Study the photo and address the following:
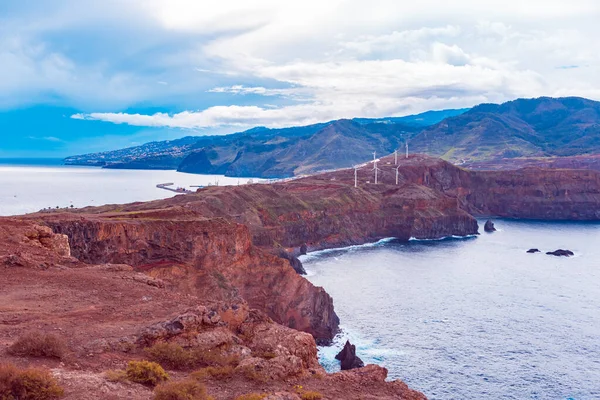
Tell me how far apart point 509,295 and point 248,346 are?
59628mm

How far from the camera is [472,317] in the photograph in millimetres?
60219

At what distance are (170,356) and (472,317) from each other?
50.3m

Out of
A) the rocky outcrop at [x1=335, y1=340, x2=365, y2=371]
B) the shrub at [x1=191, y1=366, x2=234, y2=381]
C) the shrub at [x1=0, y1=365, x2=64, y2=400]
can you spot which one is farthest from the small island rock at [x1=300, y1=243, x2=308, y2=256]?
the shrub at [x1=0, y1=365, x2=64, y2=400]

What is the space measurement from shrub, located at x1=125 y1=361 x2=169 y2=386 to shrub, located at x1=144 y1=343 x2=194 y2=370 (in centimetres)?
139

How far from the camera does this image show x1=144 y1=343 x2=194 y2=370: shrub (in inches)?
615

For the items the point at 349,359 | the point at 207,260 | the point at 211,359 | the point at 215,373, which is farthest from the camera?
the point at 207,260

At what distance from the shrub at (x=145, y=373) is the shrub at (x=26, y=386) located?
1826 millimetres

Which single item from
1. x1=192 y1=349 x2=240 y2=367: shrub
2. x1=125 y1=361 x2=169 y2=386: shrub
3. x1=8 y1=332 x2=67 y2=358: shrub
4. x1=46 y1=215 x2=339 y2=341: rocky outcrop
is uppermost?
x1=8 y1=332 x2=67 y2=358: shrub

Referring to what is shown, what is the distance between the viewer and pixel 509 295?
230 feet

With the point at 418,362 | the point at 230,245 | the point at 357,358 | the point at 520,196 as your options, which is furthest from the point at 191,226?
the point at 520,196

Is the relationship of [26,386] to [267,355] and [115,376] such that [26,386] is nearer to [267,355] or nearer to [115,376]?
[115,376]

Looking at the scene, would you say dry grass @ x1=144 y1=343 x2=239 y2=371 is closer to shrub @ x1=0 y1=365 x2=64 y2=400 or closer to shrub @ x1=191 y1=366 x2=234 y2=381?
shrub @ x1=191 y1=366 x2=234 y2=381

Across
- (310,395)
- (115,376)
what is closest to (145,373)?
(115,376)

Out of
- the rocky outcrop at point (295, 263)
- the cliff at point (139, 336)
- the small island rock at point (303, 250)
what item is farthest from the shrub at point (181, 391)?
the small island rock at point (303, 250)
